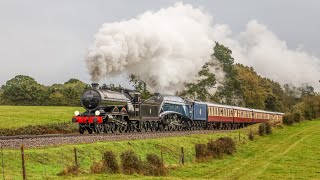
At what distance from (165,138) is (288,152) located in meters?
8.11

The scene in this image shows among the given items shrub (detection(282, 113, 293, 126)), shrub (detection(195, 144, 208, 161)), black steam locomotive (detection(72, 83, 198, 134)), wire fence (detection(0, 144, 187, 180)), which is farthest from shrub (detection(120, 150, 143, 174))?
shrub (detection(282, 113, 293, 126))

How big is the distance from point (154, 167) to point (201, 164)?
17.8 feet

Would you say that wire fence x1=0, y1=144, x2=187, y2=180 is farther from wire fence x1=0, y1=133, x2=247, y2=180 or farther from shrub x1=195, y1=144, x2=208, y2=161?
shrub x1=195, y1=144, x2=208, y2=161

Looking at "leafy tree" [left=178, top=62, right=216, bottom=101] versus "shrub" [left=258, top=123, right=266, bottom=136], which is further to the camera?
"leafy tree" [left=178, top=62, right=216, bottom=101]

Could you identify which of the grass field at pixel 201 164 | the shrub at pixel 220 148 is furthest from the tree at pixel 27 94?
the shrub at pixel 220 148

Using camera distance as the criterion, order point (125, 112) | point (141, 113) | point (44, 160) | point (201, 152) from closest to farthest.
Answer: point (44, 160)
point (201, 152)
point (125, 112)
point (141, 113)

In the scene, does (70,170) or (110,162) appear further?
(110,162)

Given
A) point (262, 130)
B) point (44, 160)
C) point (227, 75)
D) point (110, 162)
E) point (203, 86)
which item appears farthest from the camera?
point (227, 75)

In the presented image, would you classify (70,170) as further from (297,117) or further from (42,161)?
(297,117)

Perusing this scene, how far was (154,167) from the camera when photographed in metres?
19.3

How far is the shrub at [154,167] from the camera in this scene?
1887cm

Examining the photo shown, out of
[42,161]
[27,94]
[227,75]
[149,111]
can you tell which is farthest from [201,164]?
[27,94]

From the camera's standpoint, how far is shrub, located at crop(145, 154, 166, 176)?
1887cm

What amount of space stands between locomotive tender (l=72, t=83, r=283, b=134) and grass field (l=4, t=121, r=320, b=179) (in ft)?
13.0
